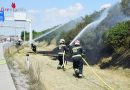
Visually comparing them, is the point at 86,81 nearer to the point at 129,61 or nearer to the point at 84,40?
the point at 129,61

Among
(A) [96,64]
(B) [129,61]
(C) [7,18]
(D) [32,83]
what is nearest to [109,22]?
(A) [96,64]

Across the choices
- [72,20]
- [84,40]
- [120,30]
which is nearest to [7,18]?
[72,20]

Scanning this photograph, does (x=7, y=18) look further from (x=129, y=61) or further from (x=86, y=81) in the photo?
(x=86, y=81)

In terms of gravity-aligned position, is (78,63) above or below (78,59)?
below

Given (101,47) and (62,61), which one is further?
(101,47)

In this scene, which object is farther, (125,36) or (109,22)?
(109,22)

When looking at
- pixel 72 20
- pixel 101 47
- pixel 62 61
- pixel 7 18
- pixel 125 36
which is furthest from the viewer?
pixel 7 18

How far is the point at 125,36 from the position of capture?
29.8 metres

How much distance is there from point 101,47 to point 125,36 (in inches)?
207

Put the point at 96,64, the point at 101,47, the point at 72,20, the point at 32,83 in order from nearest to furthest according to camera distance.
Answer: the point at 32,83, the point at 96,64, the point at 101,47, the point at 72,20

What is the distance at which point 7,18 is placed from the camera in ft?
250

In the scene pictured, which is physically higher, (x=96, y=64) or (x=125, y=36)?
(x=125, y=36)

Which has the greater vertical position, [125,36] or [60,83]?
[125,36]

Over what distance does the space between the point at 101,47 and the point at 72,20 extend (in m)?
19.9
